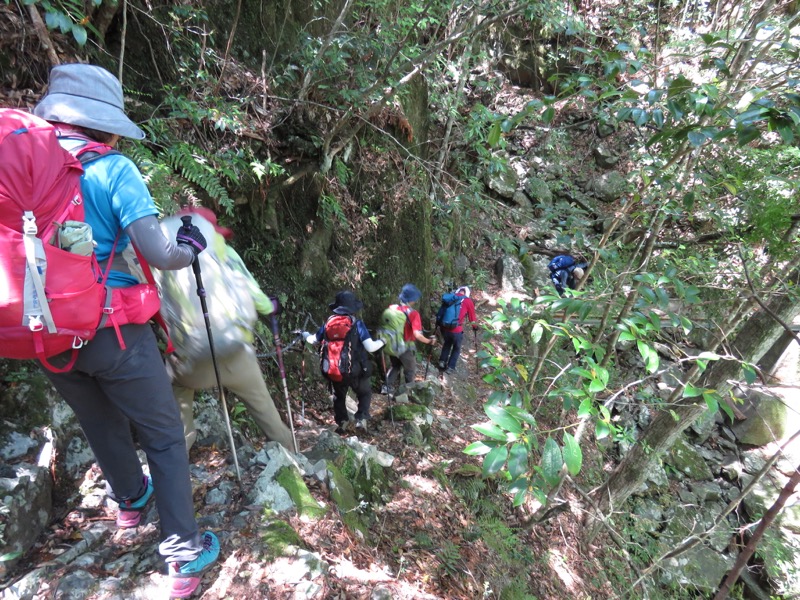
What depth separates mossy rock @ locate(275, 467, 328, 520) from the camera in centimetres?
302

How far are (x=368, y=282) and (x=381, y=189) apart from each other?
5.38 ft

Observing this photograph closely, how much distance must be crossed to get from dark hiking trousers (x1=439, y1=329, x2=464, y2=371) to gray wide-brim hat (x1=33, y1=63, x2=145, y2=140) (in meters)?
6.89

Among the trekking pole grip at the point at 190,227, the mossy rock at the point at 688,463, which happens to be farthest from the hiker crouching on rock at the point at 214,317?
the mossy rock at the point at 688,463

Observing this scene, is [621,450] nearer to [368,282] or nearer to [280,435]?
[368,282]

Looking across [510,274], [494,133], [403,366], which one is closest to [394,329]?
[403,366]

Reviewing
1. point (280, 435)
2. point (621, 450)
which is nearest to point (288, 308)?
point (280, 435)

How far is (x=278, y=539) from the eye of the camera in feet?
8.63

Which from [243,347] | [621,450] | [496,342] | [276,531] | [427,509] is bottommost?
[621,450]

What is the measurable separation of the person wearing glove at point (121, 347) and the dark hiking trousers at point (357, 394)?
3.05m

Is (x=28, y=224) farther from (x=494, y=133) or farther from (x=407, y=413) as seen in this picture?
(x=407, y=413)

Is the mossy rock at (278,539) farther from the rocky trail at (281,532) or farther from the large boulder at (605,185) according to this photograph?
the large boulder at (605,185)

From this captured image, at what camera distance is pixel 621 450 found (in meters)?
9.80

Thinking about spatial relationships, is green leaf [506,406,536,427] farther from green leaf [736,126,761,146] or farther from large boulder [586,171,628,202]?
large boulder [586,171,628,202]

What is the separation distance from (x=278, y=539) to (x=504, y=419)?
179 cm
